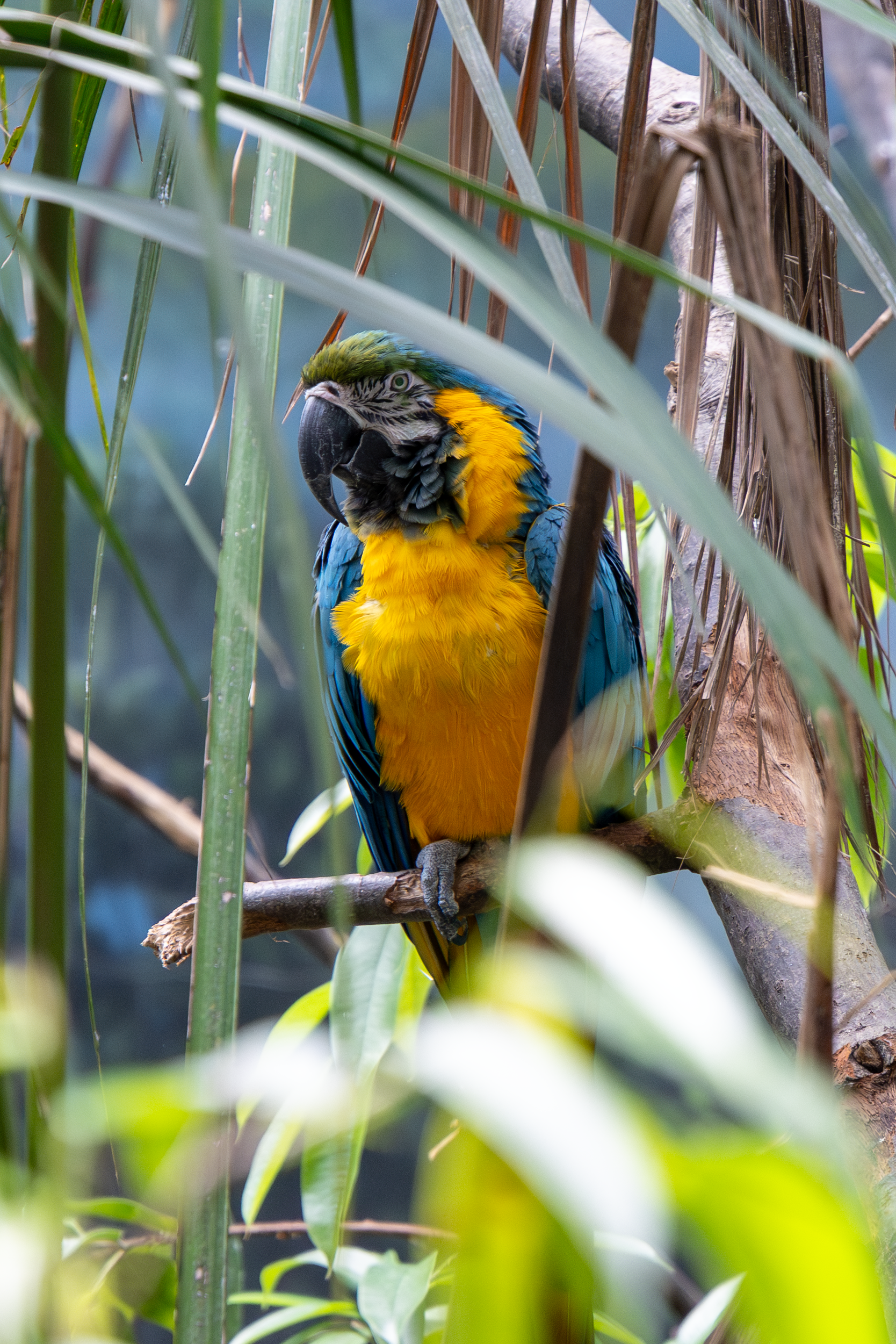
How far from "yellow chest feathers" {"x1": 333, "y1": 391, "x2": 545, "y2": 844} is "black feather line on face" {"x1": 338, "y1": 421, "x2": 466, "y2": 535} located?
0.01 meters

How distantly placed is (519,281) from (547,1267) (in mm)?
188

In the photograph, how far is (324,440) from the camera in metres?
1.04

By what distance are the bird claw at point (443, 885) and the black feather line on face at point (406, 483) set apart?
1.11ft

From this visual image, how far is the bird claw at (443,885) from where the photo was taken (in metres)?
0.94

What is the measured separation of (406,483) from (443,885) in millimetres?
418

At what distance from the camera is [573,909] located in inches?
5.3

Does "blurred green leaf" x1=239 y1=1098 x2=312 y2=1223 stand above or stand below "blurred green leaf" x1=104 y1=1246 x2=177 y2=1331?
above

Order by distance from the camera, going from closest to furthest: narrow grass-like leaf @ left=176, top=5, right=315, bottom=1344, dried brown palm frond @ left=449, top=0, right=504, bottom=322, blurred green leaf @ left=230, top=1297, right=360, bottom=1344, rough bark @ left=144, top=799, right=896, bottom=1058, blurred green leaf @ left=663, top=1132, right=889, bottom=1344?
blurred green leaf @ left=663, top=1132, right=889, bottom=1344
narrow grass-like leaf @ left=176, top=5, right=315, bottom=1344
dried brown palm frond @ left=449, top=0, right=504, bottom=322
rough bark @ left=144, top=799, right=896, bottom=1058
blurred green leaf @ left=230, top=1297, right=360, bottom=1344

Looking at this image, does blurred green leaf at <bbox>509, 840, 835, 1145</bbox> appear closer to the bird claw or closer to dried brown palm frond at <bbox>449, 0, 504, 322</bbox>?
dried brown palm frond at <bbox>449, 0, 504, 322</bbox>

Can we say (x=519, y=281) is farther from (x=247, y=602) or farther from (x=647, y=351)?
(x=647, y=351)

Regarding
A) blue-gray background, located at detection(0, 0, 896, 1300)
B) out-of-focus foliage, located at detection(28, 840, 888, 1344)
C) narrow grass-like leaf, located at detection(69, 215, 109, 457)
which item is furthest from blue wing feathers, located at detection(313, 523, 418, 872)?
blue-gray background, located at detection(0, 0, 896, 1300)

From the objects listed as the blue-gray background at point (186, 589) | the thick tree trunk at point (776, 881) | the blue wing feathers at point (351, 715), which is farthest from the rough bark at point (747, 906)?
Answer: the blue-gray background at point (186, 589)

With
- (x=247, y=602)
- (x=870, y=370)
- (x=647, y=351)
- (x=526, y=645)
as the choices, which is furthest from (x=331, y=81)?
(x=247, y=602)

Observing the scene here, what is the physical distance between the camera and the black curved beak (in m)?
1.04
